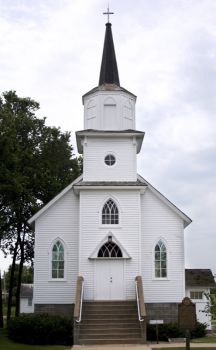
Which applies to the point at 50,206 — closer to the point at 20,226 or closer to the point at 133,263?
the point at 133,263

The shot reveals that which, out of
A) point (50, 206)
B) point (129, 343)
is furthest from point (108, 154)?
point (129, 343)

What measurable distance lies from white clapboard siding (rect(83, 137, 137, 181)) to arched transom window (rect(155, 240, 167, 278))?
393 centimetres

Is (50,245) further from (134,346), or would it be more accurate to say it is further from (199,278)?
(199,278)

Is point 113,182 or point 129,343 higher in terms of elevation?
point 113,182

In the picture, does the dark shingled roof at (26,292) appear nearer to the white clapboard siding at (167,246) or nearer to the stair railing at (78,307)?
the white clapboard siding at (167,246)

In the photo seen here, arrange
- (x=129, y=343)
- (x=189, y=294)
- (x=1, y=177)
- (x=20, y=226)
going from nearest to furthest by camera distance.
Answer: (x=129, y=343)
(x=1, y=177)
(x=189, y=294)
(x=20, y=226)

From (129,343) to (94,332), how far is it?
176cm

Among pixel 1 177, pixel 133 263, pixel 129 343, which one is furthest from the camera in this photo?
pixel 1 177

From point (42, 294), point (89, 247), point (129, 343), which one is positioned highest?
point (89, 247)

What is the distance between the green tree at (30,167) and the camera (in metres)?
34.2

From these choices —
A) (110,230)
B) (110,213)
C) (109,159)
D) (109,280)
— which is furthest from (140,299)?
(109,159)

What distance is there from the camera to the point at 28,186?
35.6 m

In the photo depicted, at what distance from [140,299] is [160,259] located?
430 cm

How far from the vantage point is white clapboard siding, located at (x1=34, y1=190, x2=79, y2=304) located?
29000mm
